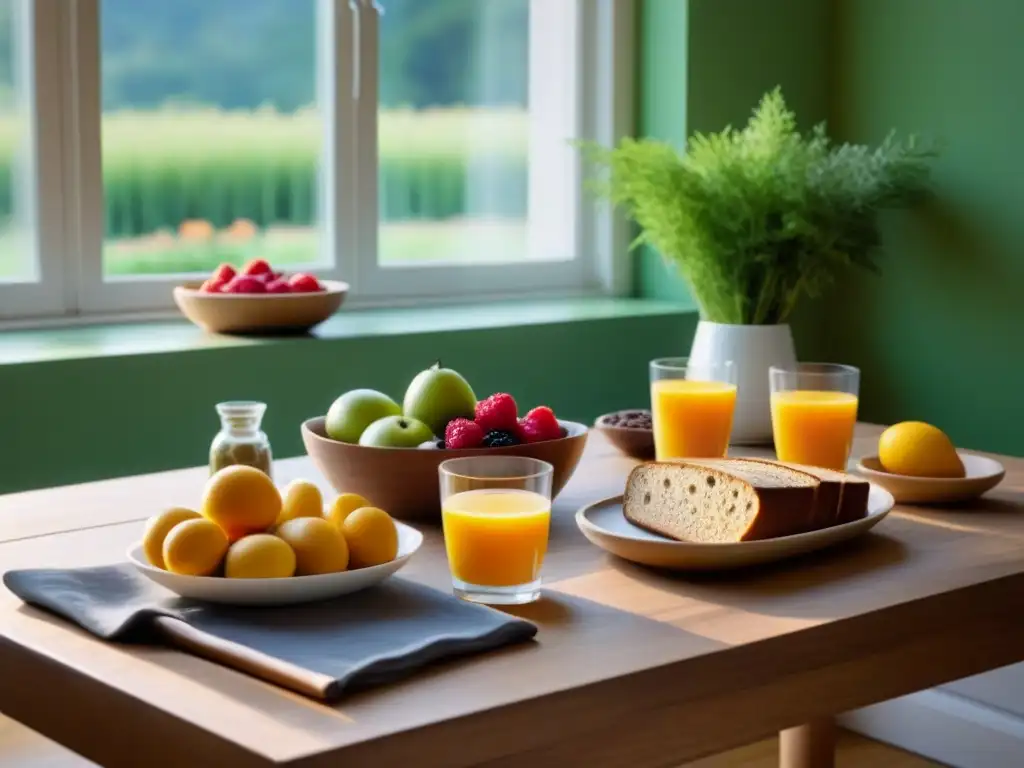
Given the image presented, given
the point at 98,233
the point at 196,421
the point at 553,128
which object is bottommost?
the point at 196,421

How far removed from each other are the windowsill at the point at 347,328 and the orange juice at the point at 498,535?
1298 millimetres

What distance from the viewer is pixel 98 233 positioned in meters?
2.82

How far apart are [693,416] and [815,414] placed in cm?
14

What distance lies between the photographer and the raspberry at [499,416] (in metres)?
1.54

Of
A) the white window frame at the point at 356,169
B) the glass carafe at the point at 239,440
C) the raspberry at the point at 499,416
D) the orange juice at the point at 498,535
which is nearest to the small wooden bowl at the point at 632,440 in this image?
the raspberry at the point at 499,416

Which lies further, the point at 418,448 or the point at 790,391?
the point at 790,391

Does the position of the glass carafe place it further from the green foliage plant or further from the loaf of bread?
the green foliage plant

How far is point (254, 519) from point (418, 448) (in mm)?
296

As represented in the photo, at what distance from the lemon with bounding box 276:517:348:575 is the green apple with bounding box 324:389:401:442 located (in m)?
0.38

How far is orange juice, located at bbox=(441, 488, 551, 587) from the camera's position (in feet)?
4.05

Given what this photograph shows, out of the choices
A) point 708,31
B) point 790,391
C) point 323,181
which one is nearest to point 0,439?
point 323,181

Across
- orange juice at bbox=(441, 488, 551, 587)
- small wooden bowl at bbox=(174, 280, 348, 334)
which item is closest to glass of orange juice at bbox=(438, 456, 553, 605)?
orange juice at bbox=(441, 488, 551, 587)

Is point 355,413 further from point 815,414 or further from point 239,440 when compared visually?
point 815,414

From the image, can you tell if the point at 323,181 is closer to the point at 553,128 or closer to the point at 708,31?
the point at 553,128
